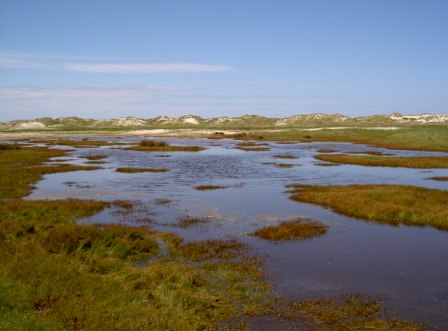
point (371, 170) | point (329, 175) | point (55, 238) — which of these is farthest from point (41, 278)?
point (371, 170)

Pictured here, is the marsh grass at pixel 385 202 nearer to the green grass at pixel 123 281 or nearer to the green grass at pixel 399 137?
the green grass at pixel 123 281

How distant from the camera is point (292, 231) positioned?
75.8 feet

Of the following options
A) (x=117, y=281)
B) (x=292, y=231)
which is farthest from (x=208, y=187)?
(x=117, y=281)

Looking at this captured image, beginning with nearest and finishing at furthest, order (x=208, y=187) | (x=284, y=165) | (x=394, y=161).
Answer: (x=208, y=187) < (x=284, y=165) < (x=394, y=161)

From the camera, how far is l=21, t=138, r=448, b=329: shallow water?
1552 cm

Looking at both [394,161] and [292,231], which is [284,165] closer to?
[394,161]

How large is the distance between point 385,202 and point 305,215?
655 centimetres

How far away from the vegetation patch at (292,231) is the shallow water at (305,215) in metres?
0.68

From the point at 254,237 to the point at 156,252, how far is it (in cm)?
551

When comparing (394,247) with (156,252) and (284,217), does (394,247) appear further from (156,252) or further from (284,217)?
(156,252)

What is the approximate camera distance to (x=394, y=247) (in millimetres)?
20609

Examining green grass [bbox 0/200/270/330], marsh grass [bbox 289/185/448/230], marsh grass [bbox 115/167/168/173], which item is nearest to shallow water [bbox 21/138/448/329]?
marsh grass [bbox 115/167/168/173]

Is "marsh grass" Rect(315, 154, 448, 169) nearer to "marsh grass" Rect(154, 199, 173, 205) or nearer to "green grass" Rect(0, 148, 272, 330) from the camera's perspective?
"marsh grass" Rect(154, 199, 173, 205)

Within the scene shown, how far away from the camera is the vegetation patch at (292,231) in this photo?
22156 mm
